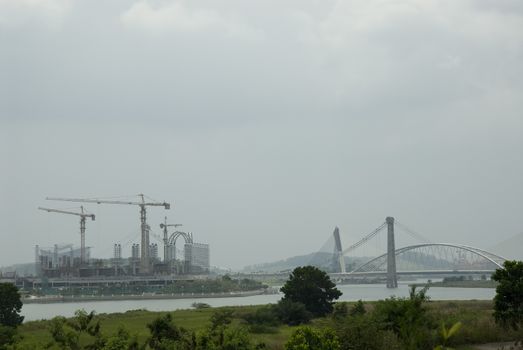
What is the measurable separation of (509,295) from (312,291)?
13811 mm

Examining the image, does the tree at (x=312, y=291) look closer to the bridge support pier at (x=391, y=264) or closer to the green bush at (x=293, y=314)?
the green bush at (x=293, y=314)

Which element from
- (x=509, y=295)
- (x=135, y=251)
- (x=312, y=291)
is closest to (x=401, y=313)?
(x=509, y=295)

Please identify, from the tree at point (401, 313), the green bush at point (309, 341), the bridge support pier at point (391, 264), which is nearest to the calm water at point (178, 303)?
the bridge support pier at point (391, 264)

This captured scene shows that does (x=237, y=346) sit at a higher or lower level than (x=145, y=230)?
lower

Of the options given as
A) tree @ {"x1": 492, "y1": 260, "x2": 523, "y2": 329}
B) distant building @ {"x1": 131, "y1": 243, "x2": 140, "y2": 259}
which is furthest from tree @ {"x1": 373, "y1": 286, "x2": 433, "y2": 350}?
distant building @ {"x1": 131, "y1": 243, "x2": 140, "y2": 259}

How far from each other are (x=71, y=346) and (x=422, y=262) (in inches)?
4751

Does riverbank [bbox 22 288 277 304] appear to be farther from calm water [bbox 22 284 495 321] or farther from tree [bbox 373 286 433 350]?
tree [bbox 373 286 433 350]

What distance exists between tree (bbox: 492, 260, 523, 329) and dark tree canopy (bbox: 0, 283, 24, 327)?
23385 millimetres

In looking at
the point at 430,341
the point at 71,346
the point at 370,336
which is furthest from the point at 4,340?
the point at 430,341

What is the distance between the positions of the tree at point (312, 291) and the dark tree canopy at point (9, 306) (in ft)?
46.2

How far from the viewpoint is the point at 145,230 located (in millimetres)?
144125

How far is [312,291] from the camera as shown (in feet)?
115

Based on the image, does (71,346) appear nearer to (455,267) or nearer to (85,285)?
(455,267)

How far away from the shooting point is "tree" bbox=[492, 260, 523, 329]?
72.0ft
